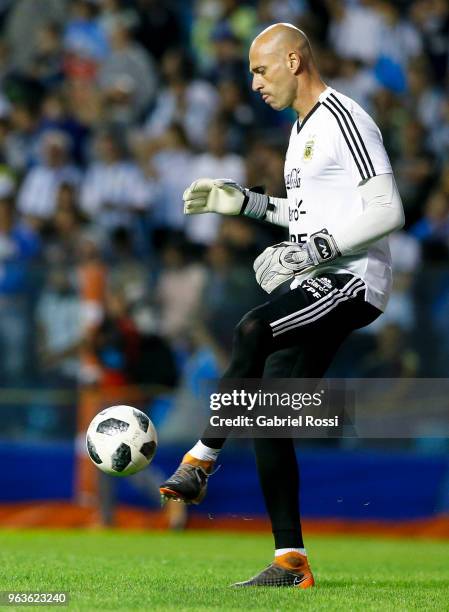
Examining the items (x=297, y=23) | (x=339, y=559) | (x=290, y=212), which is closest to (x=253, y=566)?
(x=339, y=559)

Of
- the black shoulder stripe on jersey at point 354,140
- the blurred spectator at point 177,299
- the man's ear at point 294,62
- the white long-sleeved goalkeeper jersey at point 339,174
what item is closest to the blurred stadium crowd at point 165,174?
the blurred spectator at point 177,299

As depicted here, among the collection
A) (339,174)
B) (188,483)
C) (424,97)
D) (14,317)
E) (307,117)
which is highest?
(424,97)

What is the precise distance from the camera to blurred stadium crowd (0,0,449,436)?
40.9 feet

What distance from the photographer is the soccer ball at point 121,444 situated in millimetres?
6598

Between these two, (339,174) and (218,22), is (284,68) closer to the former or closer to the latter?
(339,174)

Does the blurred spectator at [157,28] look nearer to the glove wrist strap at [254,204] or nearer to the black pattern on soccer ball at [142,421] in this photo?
the glove wrist strap at [254,204]

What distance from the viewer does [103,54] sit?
1720 cm

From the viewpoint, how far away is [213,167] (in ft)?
48.9

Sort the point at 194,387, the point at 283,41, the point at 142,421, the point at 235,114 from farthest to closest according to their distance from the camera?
the point at 235,114
the point at 194,387
the point at 142,421
the point at 283,41

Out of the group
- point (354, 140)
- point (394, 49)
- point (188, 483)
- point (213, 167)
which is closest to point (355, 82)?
point (394, 49)

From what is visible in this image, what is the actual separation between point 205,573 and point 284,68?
282cm

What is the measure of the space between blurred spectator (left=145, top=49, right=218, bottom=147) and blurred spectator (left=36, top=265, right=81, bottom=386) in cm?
398

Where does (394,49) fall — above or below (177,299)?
above

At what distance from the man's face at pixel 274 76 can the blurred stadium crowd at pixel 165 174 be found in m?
5.88
